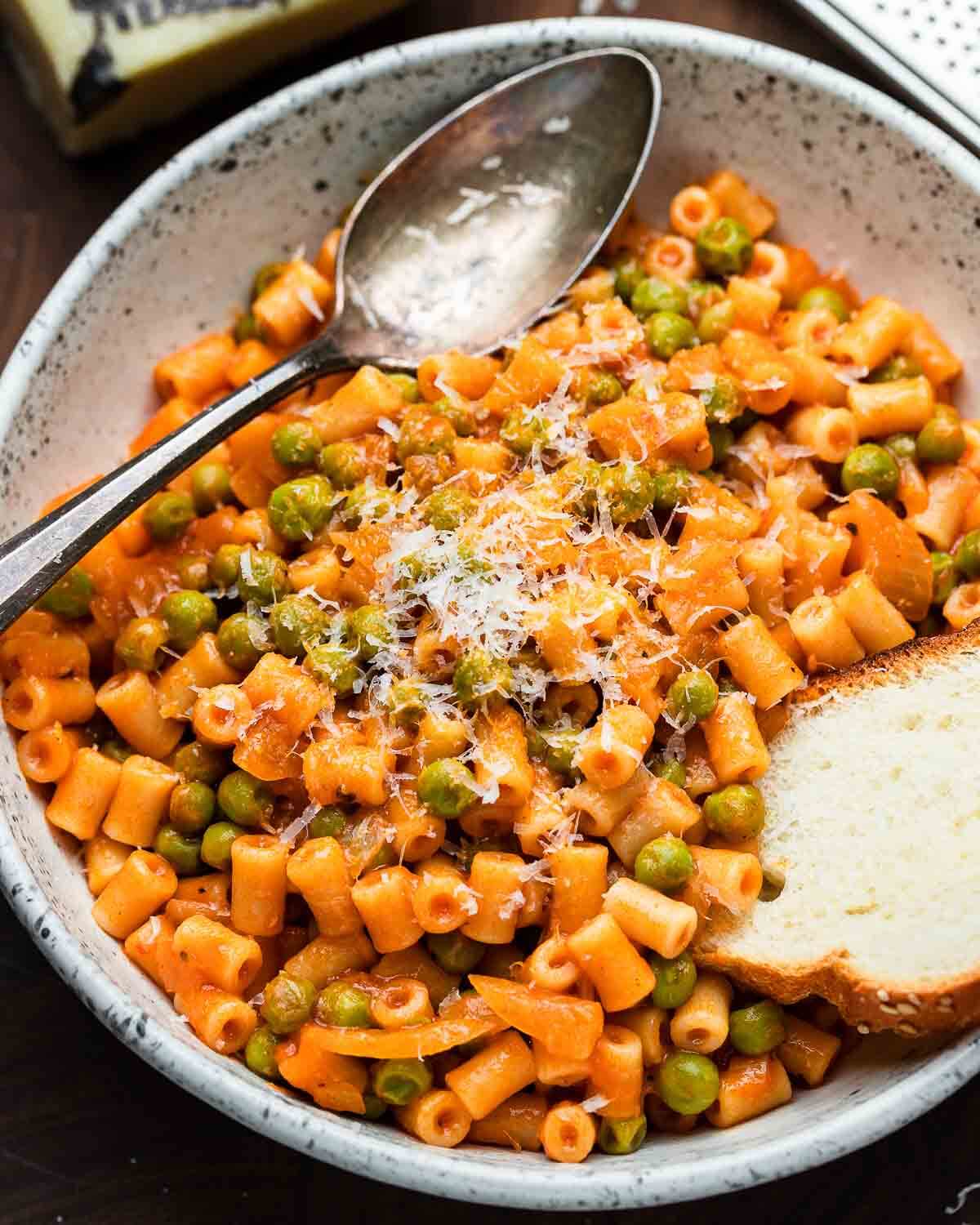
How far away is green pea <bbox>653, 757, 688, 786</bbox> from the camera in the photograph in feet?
12.1

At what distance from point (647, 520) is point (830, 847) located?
97 centimetres

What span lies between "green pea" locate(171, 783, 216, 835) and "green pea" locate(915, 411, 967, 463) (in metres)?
2.20

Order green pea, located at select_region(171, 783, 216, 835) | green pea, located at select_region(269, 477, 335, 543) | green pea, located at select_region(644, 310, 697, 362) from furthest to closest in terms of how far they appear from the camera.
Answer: green pea, located at select_region(644, 310, 697, 362) → green pea, located at select_region(269, 477, 335, 543) → green pea, located at select_region(171, 783, 216, 835)

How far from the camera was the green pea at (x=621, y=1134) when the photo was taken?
349 cm

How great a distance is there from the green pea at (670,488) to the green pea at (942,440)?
74 cm

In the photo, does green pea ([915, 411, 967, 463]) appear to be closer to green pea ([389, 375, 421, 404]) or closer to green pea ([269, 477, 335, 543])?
green pea ([389, 375, 421, 404])

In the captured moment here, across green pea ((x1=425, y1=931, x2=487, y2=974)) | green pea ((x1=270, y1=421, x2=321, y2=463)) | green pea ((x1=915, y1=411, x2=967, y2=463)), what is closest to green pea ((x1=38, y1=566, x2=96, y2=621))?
green pea ((x1=270, y1=421, x2=321, y2=463))

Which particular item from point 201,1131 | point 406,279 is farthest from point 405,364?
point 201,1131

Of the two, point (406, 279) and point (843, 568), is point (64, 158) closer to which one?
point (406, 279)

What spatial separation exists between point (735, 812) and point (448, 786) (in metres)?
0.73

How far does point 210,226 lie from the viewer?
14.8ft

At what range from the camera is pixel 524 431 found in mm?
3910

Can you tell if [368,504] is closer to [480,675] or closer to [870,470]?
[480,675]

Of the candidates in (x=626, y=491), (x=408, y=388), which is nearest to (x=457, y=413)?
(x=408, y=388)
